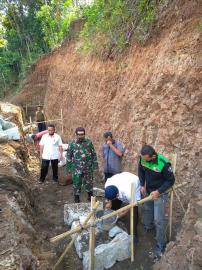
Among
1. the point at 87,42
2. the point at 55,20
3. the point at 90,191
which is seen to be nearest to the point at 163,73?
the point at 90,191

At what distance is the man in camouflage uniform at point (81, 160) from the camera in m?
7.25

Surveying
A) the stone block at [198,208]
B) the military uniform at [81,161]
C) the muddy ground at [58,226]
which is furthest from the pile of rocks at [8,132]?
the stone block at [198,208]

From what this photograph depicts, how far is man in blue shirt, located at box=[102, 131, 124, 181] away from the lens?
23.7 feet

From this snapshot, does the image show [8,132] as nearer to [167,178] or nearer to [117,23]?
[117,23]

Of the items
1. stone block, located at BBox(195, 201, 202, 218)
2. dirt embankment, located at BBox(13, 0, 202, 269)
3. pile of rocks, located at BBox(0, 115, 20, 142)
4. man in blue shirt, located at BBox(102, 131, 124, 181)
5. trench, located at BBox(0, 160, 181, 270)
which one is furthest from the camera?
pile of rocks, located at BBox(0, 115, 20, 142)

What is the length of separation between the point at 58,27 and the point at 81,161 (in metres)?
20.6

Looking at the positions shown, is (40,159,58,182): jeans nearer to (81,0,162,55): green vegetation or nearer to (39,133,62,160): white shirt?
(39,133,62,160): white shirt

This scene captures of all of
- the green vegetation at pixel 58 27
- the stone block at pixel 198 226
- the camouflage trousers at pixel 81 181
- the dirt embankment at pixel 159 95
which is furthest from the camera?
the green vegetation at pixel 58 27

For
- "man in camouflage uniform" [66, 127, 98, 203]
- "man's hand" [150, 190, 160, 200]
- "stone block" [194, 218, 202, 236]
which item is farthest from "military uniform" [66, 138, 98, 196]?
"stone block" [194, 218, 202, 236]

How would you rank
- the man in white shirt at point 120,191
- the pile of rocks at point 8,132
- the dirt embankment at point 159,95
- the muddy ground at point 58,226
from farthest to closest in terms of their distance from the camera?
1. the pile of rocks at point 8,132
2. the dirt embankment at point 159,95
3. the man in white shirt at point 120,191
4. the muddy ground at point 58,226

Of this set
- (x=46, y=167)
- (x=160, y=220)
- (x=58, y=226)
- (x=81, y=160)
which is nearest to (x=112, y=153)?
(x=81, y=160)

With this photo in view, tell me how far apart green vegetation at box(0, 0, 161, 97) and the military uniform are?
376 centimetres

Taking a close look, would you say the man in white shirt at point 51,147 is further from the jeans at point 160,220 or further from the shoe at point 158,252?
the shoe at point 158,252

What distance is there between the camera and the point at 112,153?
7312 mm
